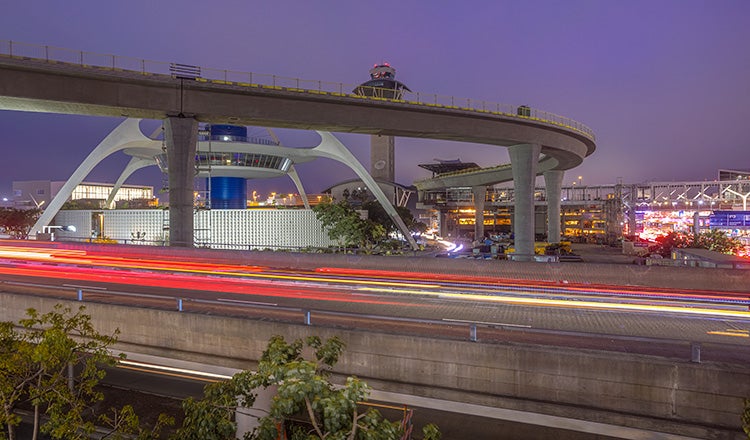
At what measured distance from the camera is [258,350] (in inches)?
495

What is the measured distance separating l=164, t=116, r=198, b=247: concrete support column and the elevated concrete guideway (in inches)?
2.6

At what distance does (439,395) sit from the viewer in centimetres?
1075

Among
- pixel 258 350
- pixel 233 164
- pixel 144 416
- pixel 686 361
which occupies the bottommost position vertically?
pixel 144 416

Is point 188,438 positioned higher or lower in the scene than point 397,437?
lower

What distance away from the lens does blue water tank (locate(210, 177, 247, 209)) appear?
2788 inches

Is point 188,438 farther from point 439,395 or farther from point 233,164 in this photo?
point 233,164

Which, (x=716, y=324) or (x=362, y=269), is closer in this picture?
(x=716, y=324)

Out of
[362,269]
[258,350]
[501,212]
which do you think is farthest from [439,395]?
[501,212]

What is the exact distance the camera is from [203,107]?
32.7 m

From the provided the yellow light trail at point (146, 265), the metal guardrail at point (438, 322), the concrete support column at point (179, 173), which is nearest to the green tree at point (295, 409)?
the metal guardrail at point (438, 322)

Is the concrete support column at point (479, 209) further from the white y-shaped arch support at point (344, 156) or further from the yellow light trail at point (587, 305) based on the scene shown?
the yellow light trail at point (587, 305)

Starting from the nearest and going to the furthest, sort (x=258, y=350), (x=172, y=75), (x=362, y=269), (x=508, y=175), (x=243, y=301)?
(x=258, y=350)
(x=243, y=301)
(x=362, y=269)
(x=172, y=75)
(x=508, y=175)

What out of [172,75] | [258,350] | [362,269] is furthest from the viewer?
[172,75]

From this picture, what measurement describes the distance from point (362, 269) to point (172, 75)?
2033 cm
